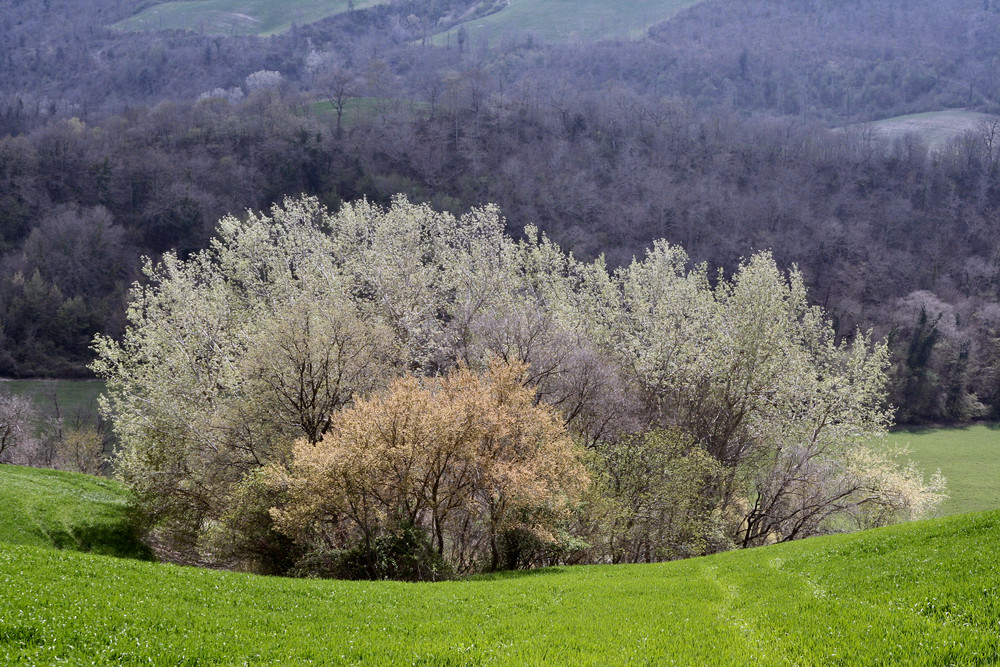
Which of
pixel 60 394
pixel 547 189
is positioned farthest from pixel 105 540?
pixel 547 189

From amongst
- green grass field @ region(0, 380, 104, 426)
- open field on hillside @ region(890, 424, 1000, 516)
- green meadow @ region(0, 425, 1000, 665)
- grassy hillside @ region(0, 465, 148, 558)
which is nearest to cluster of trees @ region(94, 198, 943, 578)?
grassy hillside @ region(0, 465, 148, 558)

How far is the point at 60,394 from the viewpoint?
259ft

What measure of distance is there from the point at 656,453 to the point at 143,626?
81.5 ft

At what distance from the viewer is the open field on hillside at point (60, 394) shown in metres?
73.1

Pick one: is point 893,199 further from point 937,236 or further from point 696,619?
point 696,619

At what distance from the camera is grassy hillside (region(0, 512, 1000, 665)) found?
35.8 ft

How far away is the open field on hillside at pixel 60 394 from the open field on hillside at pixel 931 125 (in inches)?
7419

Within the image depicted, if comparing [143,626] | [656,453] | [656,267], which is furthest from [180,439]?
[656,267]

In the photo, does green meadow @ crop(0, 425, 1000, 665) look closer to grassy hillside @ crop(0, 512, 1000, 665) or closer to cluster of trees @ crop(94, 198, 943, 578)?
grassy hillside @ crop(0, 512, 1000, 665)

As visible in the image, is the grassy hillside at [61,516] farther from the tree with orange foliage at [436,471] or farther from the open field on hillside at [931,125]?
the open field on hillside at [931,125]

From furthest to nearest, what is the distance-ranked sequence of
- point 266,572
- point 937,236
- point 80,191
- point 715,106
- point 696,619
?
1. point 715,106
2. point 937,236
3. point 80,191
4. point 266,572
5. point 696,619

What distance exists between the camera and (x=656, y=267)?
45.9m

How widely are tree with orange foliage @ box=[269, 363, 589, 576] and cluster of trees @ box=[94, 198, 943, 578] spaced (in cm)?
11

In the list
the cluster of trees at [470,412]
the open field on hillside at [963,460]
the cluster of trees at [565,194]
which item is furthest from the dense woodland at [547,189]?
the cluster of trees at [470,412]
